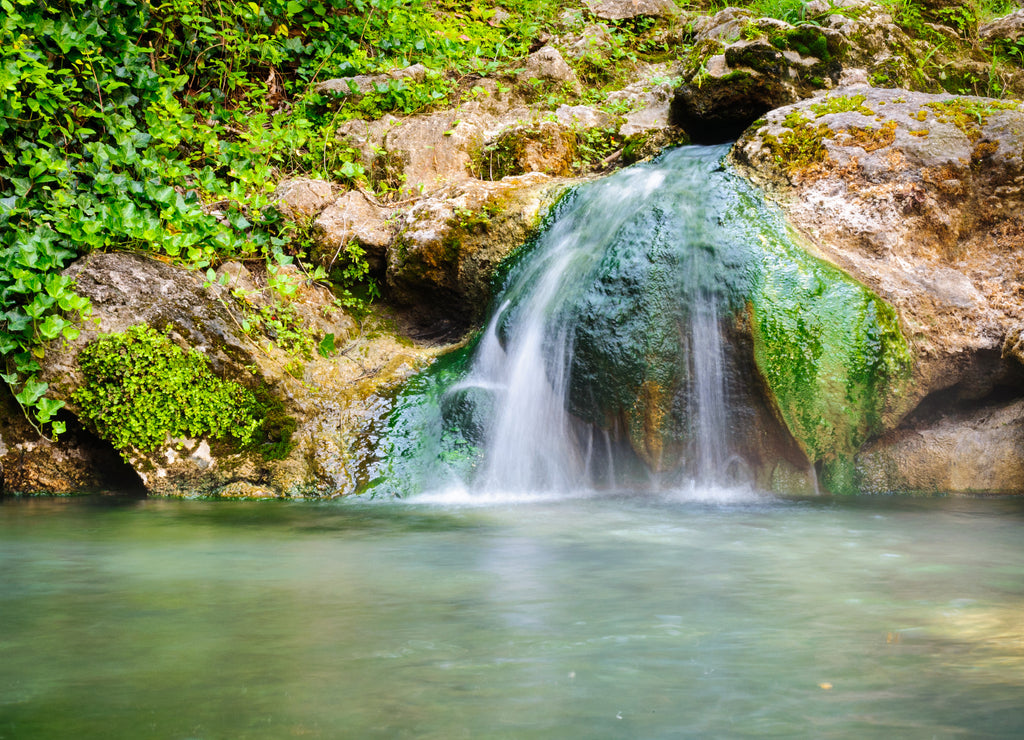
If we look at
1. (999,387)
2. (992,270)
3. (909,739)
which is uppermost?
(992,270)

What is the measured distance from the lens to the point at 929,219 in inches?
218

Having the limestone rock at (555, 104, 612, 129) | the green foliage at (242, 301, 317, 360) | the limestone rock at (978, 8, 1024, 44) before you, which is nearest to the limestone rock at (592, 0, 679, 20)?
the limestone rock at (555, 104, 612, 129)

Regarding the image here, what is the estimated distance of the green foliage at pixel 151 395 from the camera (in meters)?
5.30

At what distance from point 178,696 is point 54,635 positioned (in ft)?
2.36

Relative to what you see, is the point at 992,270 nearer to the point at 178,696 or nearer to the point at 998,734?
the point at 998,734

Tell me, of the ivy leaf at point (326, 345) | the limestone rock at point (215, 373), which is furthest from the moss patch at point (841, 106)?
the limestone rock at point (215, 373)

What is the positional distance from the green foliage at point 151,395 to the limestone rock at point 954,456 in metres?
4.11

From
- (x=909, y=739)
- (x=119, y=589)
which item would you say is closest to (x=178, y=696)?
(x=119, y=589)

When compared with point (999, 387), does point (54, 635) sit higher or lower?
lower

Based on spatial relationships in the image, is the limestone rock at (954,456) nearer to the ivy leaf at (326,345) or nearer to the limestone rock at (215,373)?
the limestone rock at (215,373)

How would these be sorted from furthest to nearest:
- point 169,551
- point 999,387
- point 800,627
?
1. point 999,387
2. point 169,551
3. point 800,627

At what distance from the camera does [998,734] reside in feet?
5.58

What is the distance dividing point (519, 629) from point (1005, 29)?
27.7 ft

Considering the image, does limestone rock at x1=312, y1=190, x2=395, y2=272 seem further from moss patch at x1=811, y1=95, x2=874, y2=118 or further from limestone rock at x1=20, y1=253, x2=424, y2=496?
moss patch at x1=811, y1=95, x2=874, y2=118
